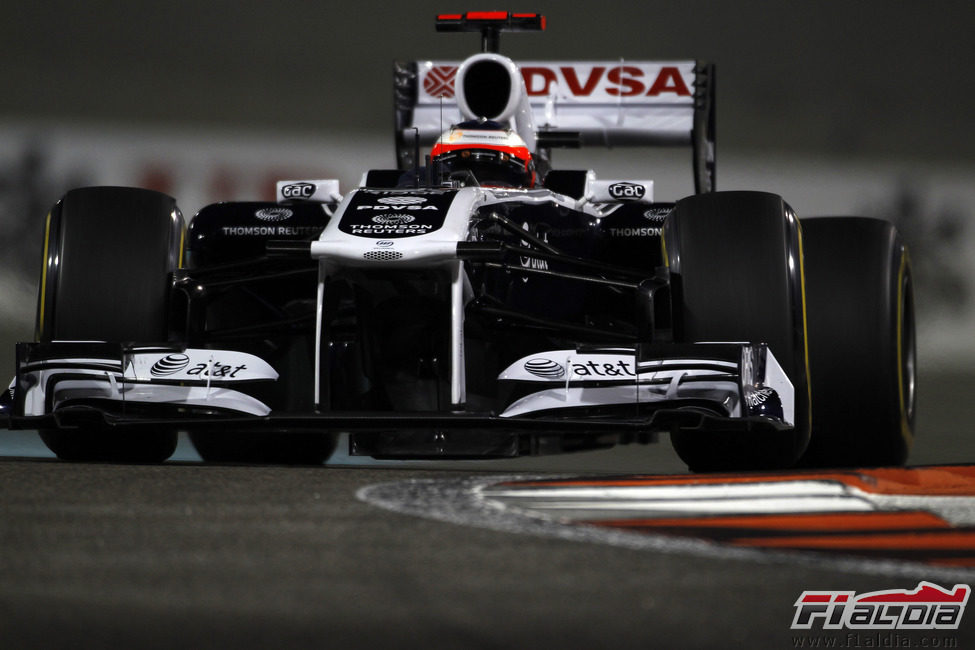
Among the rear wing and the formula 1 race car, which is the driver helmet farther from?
the rear wing

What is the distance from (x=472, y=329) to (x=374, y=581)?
1908 millimetres

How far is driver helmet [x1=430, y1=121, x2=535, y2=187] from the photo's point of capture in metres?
4.61

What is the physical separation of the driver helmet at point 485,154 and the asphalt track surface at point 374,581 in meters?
2.26

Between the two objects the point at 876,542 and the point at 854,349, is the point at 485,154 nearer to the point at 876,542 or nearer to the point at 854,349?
the point at 854,349

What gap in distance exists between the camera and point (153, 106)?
9734 millimetres

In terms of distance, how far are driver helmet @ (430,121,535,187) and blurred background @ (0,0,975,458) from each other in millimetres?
4951

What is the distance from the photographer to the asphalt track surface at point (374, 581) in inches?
61.7

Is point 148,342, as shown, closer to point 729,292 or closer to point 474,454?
point 474,454

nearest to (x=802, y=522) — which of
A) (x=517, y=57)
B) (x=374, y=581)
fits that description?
(x=374, y=581)

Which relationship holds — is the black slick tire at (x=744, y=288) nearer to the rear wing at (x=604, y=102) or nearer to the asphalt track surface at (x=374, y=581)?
the asphalt track surface at (x=374, y=581)

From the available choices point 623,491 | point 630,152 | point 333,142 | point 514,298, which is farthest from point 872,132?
point 623,491

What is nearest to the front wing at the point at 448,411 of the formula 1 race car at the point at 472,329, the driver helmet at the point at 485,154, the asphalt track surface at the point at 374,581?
the formula 1 race car at the point at 472,329

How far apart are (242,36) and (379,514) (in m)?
8.21

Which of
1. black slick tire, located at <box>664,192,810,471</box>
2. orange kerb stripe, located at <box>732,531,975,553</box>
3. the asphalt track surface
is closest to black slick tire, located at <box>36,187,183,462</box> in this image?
the asphalt track surface
